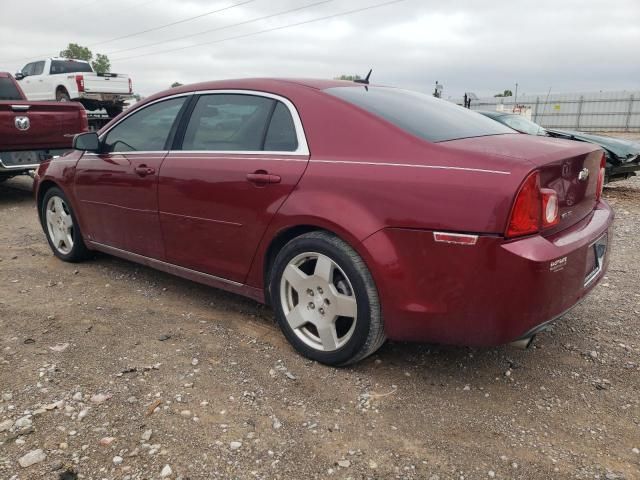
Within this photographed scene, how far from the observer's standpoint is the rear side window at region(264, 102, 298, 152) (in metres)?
2.96

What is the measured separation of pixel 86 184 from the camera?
4.27 metres

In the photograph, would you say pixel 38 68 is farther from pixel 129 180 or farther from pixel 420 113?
pixel 420 113

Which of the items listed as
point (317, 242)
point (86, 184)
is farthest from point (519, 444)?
point (86, 184)

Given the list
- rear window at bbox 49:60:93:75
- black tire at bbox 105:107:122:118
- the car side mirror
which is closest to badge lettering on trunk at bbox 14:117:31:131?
the car side mirror

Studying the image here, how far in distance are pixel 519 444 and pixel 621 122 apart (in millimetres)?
32491

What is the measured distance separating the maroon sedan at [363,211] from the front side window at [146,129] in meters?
0.02

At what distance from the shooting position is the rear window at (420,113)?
8.98 ft

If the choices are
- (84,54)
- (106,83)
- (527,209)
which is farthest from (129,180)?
(84,54)

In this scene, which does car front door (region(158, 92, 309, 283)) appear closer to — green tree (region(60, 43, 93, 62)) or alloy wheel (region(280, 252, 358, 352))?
alloy wheel (region(280, 252, 358, 352))

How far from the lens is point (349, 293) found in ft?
9.02

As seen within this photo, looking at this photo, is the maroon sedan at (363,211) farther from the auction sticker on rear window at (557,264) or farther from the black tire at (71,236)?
the black tire at (71,236)

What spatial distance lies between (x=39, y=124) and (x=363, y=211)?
6.65m

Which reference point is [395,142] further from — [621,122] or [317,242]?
[621,122]

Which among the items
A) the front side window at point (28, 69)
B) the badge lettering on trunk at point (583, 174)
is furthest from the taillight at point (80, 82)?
the badge lettering on trunk at point (583, 174)
